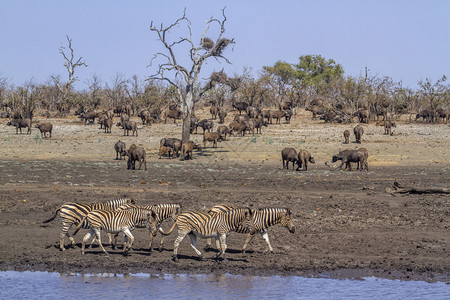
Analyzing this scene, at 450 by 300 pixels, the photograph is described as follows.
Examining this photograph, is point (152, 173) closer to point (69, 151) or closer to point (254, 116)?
point (69, 151)

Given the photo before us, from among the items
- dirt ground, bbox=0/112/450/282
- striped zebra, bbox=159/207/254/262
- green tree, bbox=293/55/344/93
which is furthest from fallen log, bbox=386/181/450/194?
green tree, bbox=293/55/344/93

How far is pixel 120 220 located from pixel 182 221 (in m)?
1.38

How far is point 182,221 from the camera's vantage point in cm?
1273

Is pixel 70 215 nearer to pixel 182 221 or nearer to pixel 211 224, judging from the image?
pixel 182 221

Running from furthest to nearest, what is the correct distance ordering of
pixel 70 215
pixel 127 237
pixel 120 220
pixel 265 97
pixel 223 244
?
pixel 265 97 → pixel 70 215 → pixel 127 237 → pixel 120 220 → pixel 223 244

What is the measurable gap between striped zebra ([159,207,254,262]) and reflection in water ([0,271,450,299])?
2.58 feet

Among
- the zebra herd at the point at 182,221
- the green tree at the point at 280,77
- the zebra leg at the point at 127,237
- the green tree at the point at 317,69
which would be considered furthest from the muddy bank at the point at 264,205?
the green tree at the point at 317,69

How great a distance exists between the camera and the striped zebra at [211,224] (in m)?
12.7

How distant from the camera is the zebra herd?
42.0 ft

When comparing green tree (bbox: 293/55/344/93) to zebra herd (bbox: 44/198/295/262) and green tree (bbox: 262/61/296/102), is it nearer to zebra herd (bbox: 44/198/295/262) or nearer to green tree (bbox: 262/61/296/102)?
green tree (bbox: 262/61/296/102)

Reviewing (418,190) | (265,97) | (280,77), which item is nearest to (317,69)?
(280,77)

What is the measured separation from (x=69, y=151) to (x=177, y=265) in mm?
24355

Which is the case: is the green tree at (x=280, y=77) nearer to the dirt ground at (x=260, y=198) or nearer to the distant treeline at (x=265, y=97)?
the distant treeline at (x=265, y=97)

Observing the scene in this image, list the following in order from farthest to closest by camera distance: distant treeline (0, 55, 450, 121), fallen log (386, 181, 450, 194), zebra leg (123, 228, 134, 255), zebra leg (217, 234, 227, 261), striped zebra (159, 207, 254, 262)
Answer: distant treeline (0, 55, 450, 121)
fallen log (386, 181, 450, 194)
zebra leg (123, 228, 134, 255)
zebra leg (217, 234, 227, 261)
striped zebra (159, 207, 254, 262)
